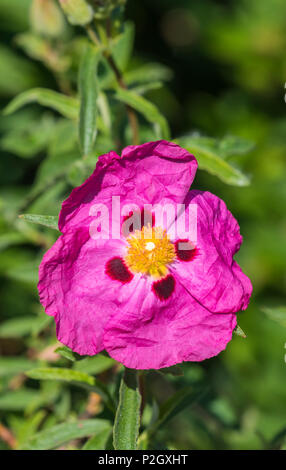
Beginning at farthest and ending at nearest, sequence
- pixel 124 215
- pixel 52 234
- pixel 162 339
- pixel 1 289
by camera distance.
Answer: pixel 1 289, pixel 52 234, pixel 124 215, pixel 162 339

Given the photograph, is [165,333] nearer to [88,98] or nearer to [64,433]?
[64,433]

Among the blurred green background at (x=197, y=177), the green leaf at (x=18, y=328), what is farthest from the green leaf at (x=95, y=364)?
the green leaf at (x=18, y=328)

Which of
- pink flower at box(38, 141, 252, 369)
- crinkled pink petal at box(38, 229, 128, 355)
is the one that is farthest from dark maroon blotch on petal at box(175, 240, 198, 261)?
crinkled pink petal at box(38, 229, 128, 355)

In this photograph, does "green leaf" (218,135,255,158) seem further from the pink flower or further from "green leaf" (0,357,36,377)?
"green leaf" (0,357,36,377)

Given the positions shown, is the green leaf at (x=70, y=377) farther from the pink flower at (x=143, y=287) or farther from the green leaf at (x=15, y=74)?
the green leaf at (x=15, y=74)

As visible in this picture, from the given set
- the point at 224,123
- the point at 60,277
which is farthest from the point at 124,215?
the point at 224,123

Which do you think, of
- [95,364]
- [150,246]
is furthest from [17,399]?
[150,246]

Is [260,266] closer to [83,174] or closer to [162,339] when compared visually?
[83,174]
